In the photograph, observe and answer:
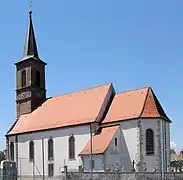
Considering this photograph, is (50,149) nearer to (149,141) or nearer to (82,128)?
(82,128)

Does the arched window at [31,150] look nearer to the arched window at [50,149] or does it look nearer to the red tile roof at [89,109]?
the red tile roof at [89,109]

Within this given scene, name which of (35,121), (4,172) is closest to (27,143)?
(35,121)

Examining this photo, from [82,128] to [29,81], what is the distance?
12.0m

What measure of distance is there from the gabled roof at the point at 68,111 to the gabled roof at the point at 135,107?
1417 millimetres

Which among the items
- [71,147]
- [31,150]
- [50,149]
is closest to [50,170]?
[50,149]

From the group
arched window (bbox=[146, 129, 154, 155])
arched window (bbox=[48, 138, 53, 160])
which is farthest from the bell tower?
arched window (bbox=[146, 129, 154, 155])

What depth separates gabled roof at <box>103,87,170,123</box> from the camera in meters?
35.7

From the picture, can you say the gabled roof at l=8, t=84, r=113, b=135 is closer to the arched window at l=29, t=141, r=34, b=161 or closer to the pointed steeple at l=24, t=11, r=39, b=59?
the arched window at l=29, t=141, r=34, b=161

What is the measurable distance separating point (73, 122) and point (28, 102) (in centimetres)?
970

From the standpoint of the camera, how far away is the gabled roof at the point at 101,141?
3518cm

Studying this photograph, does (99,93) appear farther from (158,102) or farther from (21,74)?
(21,74)

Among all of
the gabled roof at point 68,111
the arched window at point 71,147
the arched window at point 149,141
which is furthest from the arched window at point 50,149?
the arched window at point 149,141

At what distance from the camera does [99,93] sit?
41031mm

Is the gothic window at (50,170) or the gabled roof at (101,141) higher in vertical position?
the gabled roof at (101,141)
